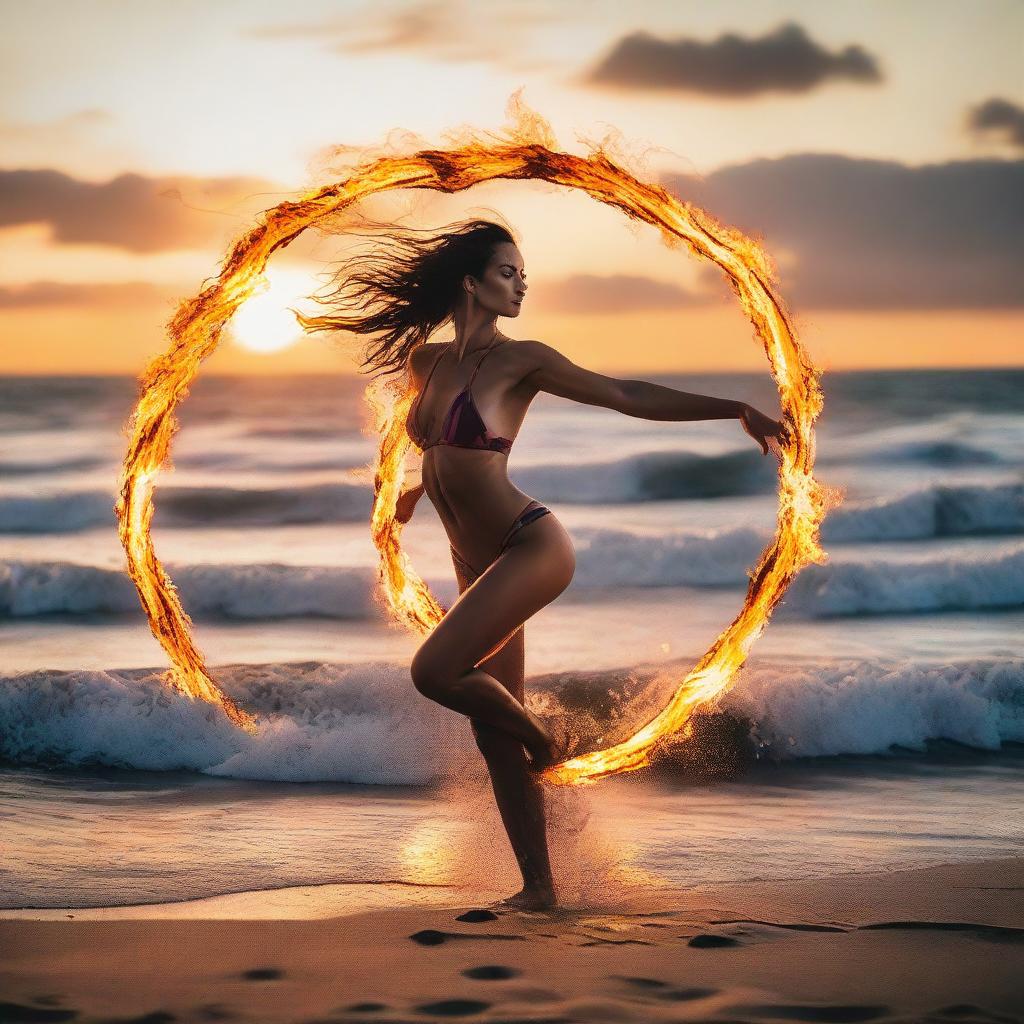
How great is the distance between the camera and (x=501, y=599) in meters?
5.17

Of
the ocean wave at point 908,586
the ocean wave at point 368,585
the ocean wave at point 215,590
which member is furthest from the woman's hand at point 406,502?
the ocean wave at point 908,586

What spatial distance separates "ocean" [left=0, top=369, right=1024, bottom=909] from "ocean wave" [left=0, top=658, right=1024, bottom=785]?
0.03 m

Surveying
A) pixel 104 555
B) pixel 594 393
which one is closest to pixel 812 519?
pixel 594 393

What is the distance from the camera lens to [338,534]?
818 inches

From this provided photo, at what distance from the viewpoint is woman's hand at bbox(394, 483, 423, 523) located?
649 cm

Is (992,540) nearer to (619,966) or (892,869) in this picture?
(892,869)

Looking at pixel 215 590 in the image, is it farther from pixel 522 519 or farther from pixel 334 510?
pixel 522 519

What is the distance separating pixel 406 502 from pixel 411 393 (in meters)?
0.59

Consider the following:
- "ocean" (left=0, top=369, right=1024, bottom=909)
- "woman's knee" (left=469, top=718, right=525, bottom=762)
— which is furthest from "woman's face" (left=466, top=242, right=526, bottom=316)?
"ocean" (left=0, top=369, right=1024, bottom=909)

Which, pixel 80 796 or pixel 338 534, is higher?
pixel 338 534

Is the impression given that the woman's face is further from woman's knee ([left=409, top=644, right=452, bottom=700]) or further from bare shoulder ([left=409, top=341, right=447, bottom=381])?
woman's knee ([left=409, top=644, right=452, bottom=700])

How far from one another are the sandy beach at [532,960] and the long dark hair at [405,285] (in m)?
2.26

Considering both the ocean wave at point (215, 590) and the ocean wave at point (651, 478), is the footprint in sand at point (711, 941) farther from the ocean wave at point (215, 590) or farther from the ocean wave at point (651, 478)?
the ocean wave at point (651, 478)

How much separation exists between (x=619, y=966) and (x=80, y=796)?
439cm
